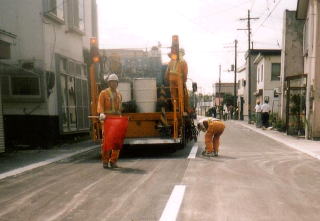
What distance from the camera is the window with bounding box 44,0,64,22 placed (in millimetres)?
12750

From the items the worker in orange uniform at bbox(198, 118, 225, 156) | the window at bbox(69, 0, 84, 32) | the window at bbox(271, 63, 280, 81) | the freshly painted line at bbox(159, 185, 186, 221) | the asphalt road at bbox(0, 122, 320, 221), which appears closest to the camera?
the freshly painted line at bbox(159, 185, 186, 221)

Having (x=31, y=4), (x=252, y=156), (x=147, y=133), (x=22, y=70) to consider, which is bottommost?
(x=252, y=156)

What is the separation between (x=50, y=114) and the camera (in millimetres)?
12859

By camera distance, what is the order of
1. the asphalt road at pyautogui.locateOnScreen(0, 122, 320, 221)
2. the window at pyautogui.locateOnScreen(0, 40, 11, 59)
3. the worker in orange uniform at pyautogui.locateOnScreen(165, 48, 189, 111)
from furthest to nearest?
the window at pyautogui.locateOnScreen(0, 40, 11, 59) → the worker in orange uniform at pyautogui.locateOnScreen(165, 48, 189, 111) → the asphalt road at pyautogui.locateOnScreen(0, 122, 320, 221)

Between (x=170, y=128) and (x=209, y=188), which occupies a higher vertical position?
(x=170, y=128)

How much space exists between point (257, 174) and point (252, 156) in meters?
2.74

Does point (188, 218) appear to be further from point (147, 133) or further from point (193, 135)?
point (193, 135)

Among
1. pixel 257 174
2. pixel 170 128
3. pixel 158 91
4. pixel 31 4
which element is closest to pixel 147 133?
pixel 170 128

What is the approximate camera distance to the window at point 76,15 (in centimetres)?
1523

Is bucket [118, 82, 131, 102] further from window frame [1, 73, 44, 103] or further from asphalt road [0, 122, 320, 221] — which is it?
window frame [1, 73, 44, 103]

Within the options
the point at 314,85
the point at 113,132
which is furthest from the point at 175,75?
the point at 314,85

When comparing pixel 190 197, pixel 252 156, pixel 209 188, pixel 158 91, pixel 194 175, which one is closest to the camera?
pixel 190 197

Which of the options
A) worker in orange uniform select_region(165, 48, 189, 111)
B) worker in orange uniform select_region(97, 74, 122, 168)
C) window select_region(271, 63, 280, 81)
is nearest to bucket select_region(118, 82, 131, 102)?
worker in orange uniform select_region(165, 48, 189, 111)

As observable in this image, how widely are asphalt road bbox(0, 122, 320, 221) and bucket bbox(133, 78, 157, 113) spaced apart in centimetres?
168
